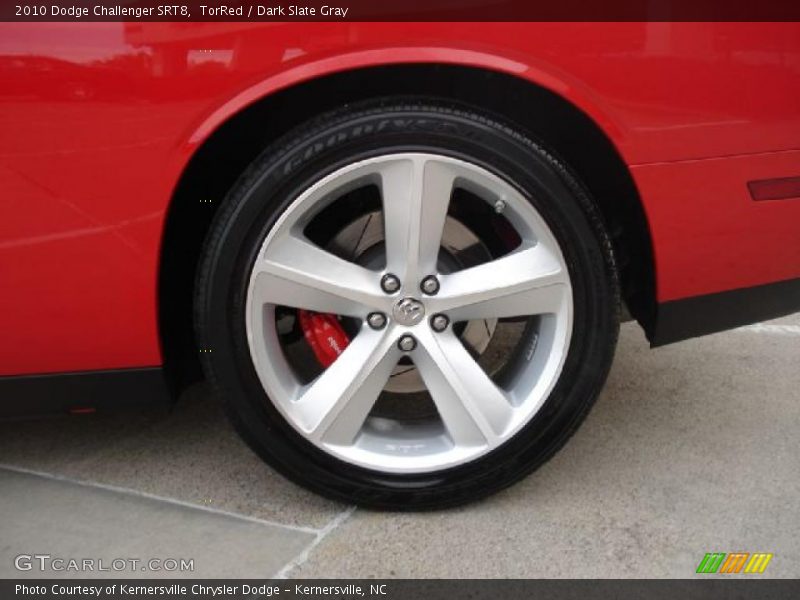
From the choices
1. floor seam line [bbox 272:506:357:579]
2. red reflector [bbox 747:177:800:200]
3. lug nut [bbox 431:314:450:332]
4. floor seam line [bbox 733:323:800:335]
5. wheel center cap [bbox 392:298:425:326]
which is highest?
red reflector [bbox 747:177:800:200]

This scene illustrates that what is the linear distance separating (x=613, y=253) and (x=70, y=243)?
1.27 m

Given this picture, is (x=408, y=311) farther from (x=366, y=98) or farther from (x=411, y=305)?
(x=366, y=98)

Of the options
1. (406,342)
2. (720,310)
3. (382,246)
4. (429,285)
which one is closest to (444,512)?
(406,342)

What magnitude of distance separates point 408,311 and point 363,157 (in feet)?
1.26

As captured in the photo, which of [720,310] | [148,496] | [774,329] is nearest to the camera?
[720,310]

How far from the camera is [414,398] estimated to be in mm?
2615

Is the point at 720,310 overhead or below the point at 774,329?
overhead

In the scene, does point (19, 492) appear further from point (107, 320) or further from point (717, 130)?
point (717, 130)

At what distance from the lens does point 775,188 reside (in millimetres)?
1922

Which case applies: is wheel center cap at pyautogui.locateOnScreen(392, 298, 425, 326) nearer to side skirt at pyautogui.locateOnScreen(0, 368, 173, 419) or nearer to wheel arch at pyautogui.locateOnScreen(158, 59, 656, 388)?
wheel arch at pyautogui.locateOnScreen(158, 59, 656, 388)

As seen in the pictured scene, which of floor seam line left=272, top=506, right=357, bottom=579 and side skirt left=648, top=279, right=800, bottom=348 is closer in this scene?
floor seam line left=272, top=506, right=357, bottom=579

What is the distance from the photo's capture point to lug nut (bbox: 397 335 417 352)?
1953 mm

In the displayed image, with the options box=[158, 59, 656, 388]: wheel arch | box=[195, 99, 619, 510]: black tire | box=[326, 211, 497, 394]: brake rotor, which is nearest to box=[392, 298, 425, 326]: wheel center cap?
box=[326, 211, 497, 394]: brake rotor
